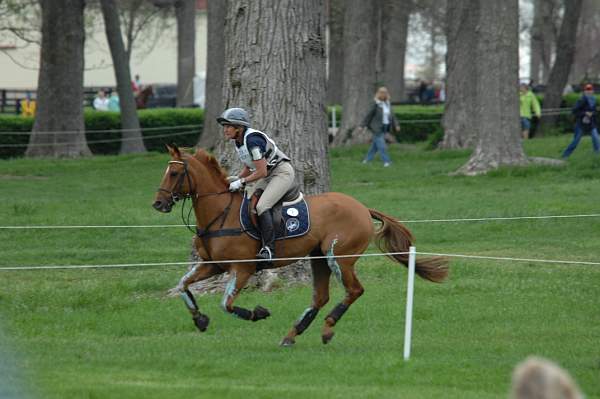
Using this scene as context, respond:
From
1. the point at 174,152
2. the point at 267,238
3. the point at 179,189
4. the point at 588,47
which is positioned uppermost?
the point at 588,47

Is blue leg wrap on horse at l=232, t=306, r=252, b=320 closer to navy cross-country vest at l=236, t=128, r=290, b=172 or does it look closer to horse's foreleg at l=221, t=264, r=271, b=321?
horse's foreleg at l=221, t=264, r=271, b=321

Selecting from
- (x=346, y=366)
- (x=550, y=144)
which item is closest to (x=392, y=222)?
(x=346, y=366)

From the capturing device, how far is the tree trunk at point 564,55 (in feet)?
133

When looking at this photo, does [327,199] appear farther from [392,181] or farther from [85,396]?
[392,181]

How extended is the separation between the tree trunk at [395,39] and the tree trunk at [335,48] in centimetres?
190

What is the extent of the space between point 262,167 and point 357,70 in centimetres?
2730

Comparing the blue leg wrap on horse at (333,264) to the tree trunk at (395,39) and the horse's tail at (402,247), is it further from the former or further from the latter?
the tree trunk at (395,39)

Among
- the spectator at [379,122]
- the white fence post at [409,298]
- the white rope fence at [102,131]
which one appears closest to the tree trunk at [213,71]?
the white rope fence at [102,131]

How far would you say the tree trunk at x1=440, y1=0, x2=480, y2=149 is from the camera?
3500cm

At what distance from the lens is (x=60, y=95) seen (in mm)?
35469

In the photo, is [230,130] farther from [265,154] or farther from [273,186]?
[273,186]

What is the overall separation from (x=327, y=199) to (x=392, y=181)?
15.6 meters

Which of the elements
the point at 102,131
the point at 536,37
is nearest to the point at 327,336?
the point at 102,131

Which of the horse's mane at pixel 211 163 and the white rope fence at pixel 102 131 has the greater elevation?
the horse's mane at pixel 211 163
